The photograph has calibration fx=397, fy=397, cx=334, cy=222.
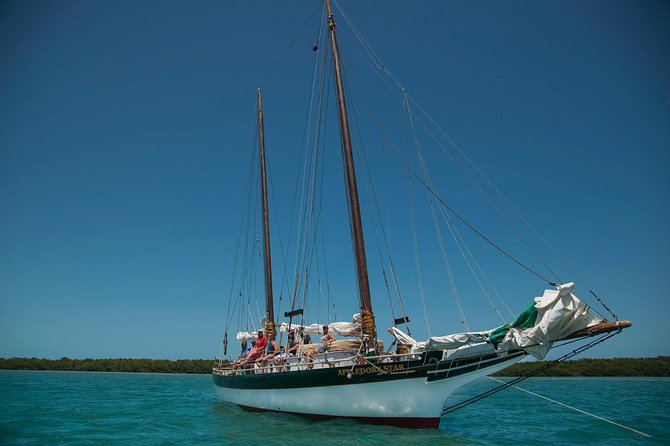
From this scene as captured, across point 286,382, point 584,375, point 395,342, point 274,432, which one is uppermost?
point 395,342

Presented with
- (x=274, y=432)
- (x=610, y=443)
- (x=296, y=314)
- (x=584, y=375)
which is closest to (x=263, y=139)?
(x=296, y=314)

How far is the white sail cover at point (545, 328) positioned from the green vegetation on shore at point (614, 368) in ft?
182

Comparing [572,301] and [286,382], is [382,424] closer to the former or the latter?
[286,382]

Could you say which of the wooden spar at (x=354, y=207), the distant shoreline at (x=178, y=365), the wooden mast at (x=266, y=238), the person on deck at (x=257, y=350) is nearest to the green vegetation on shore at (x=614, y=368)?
the distant shoreline at (x=178, y=365)

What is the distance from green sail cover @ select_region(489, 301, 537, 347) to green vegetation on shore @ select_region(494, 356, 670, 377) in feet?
182

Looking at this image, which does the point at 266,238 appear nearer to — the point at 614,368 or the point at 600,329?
the point at 600,329

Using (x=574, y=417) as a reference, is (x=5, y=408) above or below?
above

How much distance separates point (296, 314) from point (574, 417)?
17150 mm

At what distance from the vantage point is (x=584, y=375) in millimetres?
68375

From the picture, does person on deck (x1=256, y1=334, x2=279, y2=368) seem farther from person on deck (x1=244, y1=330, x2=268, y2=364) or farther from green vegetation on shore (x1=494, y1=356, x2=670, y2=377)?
green vegetation on shore (x1=494, y1=356, x2=670, y2=377)

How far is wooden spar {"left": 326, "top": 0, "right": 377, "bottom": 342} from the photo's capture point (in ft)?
58.7

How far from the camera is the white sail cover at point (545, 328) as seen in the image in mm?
13102

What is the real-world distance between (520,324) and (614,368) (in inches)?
2629

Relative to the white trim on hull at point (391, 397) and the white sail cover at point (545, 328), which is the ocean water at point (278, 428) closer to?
the white trim on hull at point (391, 397)
